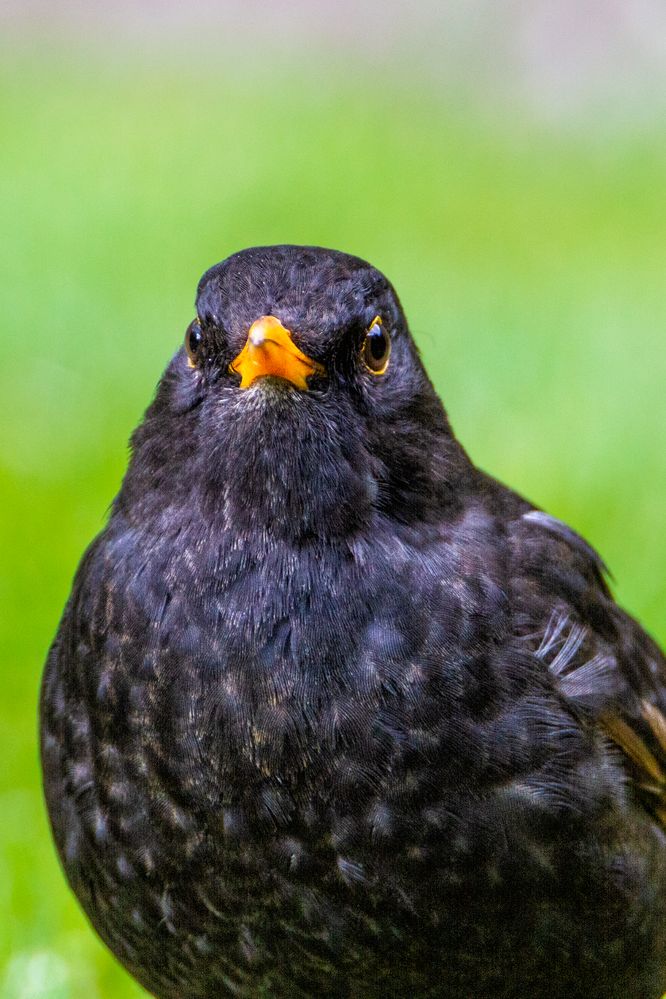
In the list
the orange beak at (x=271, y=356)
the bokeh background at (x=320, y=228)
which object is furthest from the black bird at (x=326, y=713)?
the bokeh background at (x=320, y=228)

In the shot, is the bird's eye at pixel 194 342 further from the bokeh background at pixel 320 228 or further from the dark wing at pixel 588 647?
the bokeh background at pixel 320 228

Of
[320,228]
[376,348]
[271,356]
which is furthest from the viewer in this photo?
[320,228]

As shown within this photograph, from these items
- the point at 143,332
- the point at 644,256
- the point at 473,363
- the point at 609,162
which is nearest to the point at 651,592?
the point at 473,363

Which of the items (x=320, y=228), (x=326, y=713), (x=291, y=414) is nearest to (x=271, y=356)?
(x=291, y=414)

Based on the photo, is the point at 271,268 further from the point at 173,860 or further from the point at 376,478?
the point at 173,860

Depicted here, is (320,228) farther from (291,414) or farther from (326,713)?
(326,713)
